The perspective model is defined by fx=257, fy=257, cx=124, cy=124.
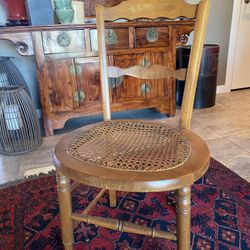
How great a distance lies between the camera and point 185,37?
197cm

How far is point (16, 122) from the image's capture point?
5.23 feet

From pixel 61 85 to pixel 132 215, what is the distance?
1.07 meters

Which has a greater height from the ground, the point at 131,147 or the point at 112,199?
the point at 131,147

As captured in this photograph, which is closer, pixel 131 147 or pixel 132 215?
pixel 131 147

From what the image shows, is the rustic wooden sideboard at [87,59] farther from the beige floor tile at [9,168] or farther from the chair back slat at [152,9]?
the chair back slat at [152,9]

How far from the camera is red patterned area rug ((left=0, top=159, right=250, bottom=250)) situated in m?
0.93

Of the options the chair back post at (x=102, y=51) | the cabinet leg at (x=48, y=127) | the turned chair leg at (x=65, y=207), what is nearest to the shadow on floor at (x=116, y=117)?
the cabinet leg at (x=48, y=127)

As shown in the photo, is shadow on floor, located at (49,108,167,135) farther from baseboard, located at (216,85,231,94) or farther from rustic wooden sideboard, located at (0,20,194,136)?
baseboard, located at (216,85,231,94)

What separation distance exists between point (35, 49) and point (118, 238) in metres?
1.27

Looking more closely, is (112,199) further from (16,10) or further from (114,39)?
(16,10)

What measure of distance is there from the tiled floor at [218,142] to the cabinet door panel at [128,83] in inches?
15.0

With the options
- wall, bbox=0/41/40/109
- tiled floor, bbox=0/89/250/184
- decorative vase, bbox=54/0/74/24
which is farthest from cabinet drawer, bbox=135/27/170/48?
wall, bbox=0/41/40/109

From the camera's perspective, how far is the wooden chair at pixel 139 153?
1.97 feet

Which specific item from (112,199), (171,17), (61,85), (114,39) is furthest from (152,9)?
(61,85)
